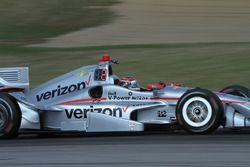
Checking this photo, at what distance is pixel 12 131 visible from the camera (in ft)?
36.6

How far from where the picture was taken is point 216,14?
30094 millimetres

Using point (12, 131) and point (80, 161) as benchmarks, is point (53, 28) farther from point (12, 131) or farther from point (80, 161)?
point (80, 161)

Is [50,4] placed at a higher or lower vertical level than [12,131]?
higher

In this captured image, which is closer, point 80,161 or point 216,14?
point 80,161

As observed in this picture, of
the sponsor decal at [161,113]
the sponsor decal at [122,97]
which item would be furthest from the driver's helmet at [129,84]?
the sponsor decal at [161,113]

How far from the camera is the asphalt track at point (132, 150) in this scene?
8.64 metres

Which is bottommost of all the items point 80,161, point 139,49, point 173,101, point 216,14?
point 80,161

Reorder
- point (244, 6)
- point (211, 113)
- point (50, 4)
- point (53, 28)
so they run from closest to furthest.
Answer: point (211, 113), point (53, 28), point (244, 6), point (50, 4)

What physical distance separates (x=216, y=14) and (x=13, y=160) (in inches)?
860

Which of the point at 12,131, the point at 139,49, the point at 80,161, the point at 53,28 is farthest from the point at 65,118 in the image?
the point at 53,28

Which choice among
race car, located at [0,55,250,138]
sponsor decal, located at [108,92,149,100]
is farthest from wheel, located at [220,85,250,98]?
sponsor decal, located at [108,92,149,100]

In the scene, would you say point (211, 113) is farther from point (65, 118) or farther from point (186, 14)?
point (186, 14)

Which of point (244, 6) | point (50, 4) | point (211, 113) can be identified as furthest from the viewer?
point (50, 4)

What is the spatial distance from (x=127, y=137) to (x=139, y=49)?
11521mm
